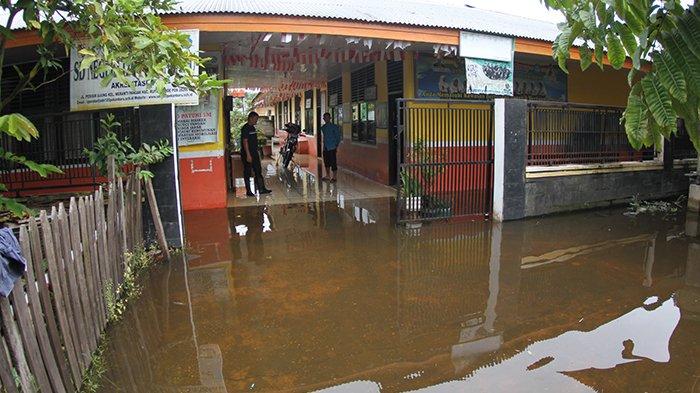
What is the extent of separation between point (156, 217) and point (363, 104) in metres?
8.23

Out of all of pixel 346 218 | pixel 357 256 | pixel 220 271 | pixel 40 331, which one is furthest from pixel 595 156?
pixel 40 331

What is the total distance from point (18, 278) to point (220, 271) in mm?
3421

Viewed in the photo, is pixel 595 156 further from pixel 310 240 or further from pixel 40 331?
pixel 40 331

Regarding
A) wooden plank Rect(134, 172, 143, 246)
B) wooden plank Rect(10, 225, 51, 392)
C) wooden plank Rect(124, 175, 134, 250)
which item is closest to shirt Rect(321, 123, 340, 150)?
wooden plank Rect(134, 172, 143, 246)

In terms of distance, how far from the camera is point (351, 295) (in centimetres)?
509

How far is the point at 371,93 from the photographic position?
41.1 ft

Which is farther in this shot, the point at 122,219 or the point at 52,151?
the point at 52,151

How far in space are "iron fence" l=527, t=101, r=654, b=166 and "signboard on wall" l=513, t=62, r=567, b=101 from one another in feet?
7.27

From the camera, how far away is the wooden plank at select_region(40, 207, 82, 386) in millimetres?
2947

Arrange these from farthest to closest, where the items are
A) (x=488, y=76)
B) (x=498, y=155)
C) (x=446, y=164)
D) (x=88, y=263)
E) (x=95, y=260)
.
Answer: (x=488, y=76) < (x=498, y=155) < (x=446, y=164) < (x=95, y=260) < (x=88, y=263)

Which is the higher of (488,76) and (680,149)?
(488,76)

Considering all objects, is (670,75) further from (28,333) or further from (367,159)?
(367,159)

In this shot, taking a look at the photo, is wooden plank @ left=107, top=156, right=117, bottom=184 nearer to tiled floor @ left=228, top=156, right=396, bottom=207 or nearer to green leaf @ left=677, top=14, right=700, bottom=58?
tiled floor @ left=228, top=156, right=396, bottom=207

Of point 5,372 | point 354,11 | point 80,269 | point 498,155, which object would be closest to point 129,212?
point 80,269
